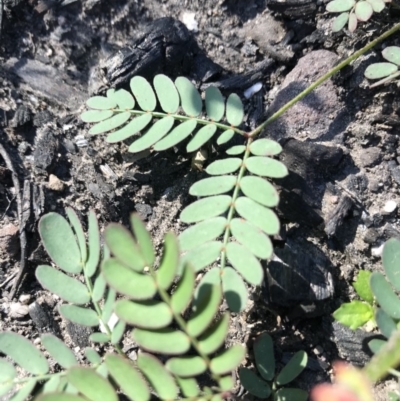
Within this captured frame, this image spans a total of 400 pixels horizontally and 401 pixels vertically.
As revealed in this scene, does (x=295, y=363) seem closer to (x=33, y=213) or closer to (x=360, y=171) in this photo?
(x=360, y=171)

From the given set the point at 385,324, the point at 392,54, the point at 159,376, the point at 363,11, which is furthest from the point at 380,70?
the point at 159,376

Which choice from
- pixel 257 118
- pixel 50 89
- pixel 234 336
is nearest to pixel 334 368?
pixel 234 336

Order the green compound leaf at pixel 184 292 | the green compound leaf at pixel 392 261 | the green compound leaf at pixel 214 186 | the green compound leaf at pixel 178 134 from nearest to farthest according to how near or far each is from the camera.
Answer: the green compound leaf at pixel 184 292 < the green compound leaf at pixel 392 261 < the green compound leaf at pixel 214 186 < the green compound leaf at pixel 178 134

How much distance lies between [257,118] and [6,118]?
0.95 m

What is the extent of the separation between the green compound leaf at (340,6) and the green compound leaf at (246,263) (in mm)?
988

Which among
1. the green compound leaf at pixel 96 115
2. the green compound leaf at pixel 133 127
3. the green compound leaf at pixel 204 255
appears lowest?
the green compound leaf at pixel 204 255

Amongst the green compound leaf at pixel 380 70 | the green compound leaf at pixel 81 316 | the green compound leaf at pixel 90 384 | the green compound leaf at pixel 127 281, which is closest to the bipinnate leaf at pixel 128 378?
the green compound leaf at pixel 90 384

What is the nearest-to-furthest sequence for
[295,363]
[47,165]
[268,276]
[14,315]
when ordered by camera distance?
[295,363], [268,276], [14,315], [47,165]

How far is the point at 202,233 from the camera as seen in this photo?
139 cm

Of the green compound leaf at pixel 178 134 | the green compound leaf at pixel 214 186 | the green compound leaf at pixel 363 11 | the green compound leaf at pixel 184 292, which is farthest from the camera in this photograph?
the green compound leaf at pixel 363 11

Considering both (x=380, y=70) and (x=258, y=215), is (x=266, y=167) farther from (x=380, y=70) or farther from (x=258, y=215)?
(x=380, y=70)

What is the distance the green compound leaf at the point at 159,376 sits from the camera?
119 centimetres

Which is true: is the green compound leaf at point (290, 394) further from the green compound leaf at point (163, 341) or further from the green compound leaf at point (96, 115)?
the green compound leaf at point (96, 115)

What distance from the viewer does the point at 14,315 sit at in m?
1.76
